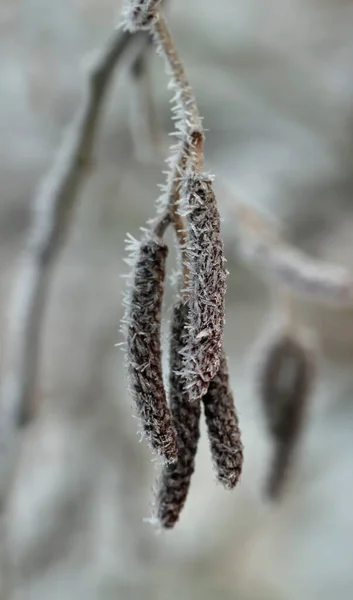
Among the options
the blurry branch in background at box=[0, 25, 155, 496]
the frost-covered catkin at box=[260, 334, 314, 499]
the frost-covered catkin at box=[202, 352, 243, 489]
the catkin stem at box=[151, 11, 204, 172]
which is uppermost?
the blurry branch in background at box=[0, 25, 155, 496]

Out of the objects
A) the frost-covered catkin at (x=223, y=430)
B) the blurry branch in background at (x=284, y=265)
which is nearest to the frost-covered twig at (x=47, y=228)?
the blurry branch in background at (x=284, y=265)

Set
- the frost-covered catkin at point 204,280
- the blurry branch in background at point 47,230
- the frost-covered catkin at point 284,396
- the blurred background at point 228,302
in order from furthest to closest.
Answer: the blurred background at point 228,302 → the frost-covered catkin at point 284,396 → the blurry branch in background at point 47,230 → the frost-covered catkin at point 204,280

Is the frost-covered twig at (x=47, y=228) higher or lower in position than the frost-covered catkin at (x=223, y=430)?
higher

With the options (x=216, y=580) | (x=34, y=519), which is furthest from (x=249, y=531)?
(x=34, y=519)

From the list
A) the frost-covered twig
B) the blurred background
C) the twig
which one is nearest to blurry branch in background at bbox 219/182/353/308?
the twig

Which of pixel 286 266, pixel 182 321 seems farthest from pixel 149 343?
pixel 286 266

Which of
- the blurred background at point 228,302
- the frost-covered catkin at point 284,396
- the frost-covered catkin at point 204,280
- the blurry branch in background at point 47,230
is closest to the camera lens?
the frost-covered catkin at point 204,280

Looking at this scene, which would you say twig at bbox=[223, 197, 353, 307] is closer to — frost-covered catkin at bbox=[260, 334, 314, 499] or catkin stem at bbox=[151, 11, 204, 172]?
frost-covered catkin at bbox=[260, 334, 314, 499]

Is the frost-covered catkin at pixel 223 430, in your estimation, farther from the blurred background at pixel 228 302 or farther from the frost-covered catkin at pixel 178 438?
the blurred background at pixel 228 302

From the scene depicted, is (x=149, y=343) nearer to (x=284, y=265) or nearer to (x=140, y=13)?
(x=140, y=13)
